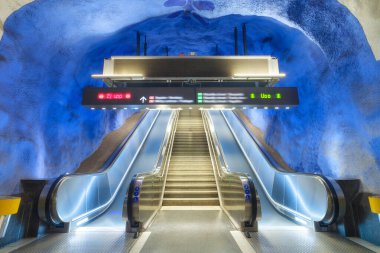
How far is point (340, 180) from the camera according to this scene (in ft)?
13.5

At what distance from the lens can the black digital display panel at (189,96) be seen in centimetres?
534

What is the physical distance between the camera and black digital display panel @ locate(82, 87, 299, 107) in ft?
17.5

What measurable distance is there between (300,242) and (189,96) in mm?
3376

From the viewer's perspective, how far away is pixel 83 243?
3566 millimetres

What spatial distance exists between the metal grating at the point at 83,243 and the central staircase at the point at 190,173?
253 centimetres

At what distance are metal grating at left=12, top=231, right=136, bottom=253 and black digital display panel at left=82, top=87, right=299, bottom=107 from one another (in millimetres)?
2638

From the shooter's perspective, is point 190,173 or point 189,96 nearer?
point 189,96

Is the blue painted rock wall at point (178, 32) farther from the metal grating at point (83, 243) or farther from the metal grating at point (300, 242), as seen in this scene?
the metal grating at point (83, 243)

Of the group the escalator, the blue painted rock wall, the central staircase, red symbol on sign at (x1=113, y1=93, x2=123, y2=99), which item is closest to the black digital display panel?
red symbol on sign at (x1=113, y1=93, x2=123, y2=99)

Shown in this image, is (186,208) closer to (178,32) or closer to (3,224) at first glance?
(3,224)

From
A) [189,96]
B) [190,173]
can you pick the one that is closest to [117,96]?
[189,96]

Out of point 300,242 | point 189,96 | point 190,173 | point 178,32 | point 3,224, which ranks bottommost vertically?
point 300,242

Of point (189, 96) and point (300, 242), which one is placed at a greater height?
point (189, 96)

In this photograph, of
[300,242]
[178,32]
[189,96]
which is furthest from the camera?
[178,32]
